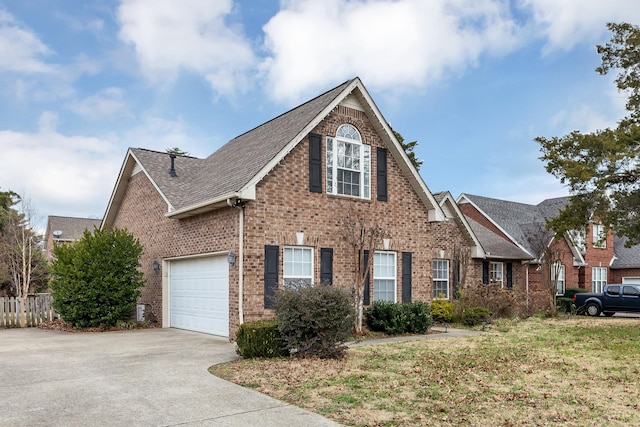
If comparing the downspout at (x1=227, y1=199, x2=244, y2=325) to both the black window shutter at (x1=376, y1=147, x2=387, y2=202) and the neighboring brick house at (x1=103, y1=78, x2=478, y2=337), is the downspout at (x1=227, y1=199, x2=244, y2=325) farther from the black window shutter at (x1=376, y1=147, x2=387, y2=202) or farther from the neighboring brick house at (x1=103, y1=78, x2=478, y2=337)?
the black window shutter at (x1=376, y1=147, x2=387, y2=202)

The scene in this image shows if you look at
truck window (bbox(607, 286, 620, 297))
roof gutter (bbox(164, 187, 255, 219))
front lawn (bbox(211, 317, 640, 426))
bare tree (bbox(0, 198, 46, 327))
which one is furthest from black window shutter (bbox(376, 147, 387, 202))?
bare tree (bbox(0, 198, 46, 327))

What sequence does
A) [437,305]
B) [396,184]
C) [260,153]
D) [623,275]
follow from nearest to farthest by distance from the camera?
1. [260,153]
2. [396,184]
3. [437,305]
4. [623,275]

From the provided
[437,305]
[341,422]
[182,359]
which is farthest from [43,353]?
[437,305]

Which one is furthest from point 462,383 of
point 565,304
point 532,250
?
point 532,250

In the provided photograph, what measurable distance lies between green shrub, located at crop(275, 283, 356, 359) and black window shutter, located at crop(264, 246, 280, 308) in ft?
9.77

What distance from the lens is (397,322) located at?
15.3 m

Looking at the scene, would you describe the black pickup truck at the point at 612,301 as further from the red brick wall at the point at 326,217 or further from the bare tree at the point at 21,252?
the bare tree at the point at 21,252

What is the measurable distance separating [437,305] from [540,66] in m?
8.54

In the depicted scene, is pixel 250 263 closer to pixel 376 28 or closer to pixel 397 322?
pixel 397 322

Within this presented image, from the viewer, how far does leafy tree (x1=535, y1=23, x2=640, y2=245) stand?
17.3 meters

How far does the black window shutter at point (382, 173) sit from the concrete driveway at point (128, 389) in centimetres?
655

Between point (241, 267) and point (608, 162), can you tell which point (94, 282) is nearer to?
point (241, 267)

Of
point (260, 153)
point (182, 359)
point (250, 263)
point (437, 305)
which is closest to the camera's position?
point (182, 359)

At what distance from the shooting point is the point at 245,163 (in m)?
15.8
